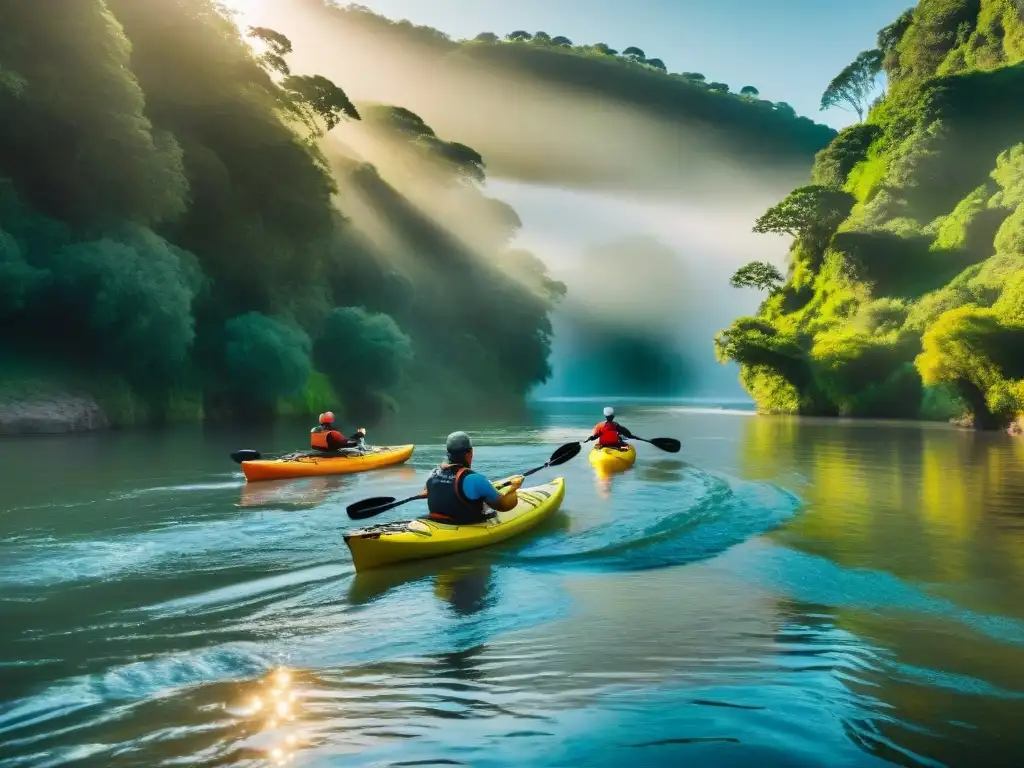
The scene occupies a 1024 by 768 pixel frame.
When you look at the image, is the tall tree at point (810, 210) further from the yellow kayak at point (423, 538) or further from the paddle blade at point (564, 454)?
the yellow kayak at point (423, 538)

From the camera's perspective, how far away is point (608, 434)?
67.2ft

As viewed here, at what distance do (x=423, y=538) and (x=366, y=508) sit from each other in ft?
6.14

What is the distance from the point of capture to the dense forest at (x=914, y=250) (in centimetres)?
4216

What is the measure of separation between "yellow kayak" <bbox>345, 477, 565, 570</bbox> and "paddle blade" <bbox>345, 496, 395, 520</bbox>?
968mm

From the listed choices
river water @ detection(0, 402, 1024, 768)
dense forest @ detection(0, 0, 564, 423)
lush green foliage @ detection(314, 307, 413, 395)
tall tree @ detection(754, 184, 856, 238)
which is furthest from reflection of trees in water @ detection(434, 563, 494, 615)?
tall tree @ detection(754, 184, 856, 238)

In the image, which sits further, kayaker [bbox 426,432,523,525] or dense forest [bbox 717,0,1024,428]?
dense forest [bbox 717,0,1024,428]

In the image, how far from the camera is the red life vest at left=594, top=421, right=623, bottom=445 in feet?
67.0

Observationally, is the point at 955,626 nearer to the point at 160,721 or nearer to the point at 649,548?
the point at 649,548

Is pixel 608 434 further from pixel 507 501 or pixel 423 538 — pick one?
pixel 423 538

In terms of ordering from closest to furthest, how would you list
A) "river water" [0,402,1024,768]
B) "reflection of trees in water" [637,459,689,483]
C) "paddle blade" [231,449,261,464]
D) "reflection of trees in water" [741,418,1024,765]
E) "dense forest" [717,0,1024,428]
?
"river water" [0,402,1024,768], "reflection of trees in water" [741,418,1024,765], "paddle blade" [231,449,261,464], "reflection of trees in water" [637,459,689,483], "dense forest" [717,0,1024,428]

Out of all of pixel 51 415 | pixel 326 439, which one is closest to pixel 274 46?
pixel 51 415

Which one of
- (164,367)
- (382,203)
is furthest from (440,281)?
(164,367)

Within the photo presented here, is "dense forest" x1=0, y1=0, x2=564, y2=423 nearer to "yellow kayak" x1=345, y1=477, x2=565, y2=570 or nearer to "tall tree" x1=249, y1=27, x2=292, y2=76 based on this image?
"tall tree" x1=249, y1=27, x2=292, y2=76

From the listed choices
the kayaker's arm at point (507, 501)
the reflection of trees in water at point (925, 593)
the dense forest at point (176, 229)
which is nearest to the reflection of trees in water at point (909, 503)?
the reflection of trees in water at point (925, 593)
